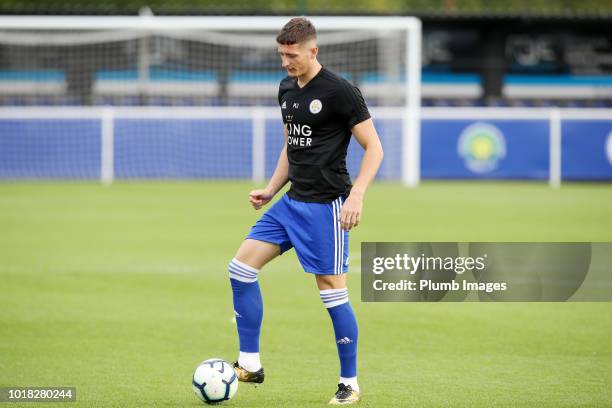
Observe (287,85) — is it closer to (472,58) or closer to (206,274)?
(206,274)

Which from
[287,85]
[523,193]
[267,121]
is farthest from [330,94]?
[267,121]

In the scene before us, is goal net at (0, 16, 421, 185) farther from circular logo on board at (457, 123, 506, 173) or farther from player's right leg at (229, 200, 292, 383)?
player's right leg at (229, 200, 292, 383)

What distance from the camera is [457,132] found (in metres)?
25.1

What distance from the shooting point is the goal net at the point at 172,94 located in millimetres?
24297

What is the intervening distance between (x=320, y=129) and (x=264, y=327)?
117 inches

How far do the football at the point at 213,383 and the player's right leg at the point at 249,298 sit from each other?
402 millimetres

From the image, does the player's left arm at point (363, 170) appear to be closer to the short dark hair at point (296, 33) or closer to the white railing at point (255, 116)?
the short dark hair at point (296, 33)

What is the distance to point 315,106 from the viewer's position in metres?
6.46

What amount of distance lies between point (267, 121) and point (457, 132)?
423 cm

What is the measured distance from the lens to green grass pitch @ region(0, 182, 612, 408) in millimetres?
6879

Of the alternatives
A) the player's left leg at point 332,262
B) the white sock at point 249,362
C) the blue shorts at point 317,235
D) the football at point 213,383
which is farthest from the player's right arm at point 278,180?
the football at point 213,383

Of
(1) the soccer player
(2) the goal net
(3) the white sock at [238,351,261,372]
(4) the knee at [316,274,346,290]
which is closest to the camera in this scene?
(1) the soccer player

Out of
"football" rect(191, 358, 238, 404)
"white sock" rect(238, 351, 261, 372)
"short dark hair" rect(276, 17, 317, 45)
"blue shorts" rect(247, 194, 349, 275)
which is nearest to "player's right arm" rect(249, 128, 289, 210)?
"blue shorts" rect(247, 194, 349, 275)

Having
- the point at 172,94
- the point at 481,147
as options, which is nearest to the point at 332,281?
the point at 481,147
